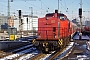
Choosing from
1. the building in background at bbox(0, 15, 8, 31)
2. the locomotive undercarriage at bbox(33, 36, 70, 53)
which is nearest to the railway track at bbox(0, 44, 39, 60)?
the locomotive undercarriage at bbox(33, 36, 70, 53)

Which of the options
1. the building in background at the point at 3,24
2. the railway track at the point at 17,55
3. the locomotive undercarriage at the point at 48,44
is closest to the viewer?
the railway track at the point at 17,55

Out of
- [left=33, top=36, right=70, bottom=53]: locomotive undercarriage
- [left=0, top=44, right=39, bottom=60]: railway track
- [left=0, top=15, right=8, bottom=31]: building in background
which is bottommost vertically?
[left=0, top=44, right=39, bottom=60]: railway track

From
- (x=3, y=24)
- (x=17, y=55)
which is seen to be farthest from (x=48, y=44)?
(x=3, y=24)

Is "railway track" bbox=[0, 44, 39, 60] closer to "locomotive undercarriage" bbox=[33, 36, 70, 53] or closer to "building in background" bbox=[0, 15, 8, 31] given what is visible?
"locomotive undercarriage" bbox=[33, 36, 70, 53]

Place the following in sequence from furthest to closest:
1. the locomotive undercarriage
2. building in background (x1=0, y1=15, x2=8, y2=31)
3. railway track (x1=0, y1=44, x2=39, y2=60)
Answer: building in background (x1=0, y1=15, x2=8, y2=31) → the locomotive undercarriage → railway track (x1=0, y1=44, x2=39, y2=60)

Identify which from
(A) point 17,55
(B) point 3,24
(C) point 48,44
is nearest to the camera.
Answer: (C) point 48,44


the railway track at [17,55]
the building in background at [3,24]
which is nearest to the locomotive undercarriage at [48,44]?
the railway track at [17,55]

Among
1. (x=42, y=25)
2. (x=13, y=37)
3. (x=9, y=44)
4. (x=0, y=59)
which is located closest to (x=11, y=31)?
(x=13, y=37)

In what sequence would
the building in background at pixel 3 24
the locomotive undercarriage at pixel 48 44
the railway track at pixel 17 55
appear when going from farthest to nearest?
the building in background at pixel 3 24, the locomotive undercarriage at pixel 48 44, the railway track at pixel 17 55

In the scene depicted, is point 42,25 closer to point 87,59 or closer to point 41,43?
point 41,43

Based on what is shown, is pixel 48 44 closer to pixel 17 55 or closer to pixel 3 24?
pixel 17 55

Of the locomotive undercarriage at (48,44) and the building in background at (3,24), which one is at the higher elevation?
the building in background at (3,24)

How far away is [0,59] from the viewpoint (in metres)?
14.4

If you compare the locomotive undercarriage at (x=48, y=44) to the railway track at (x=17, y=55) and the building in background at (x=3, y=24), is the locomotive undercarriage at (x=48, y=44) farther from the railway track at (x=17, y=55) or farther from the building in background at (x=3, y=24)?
the building in background at (x=3, y=24)
